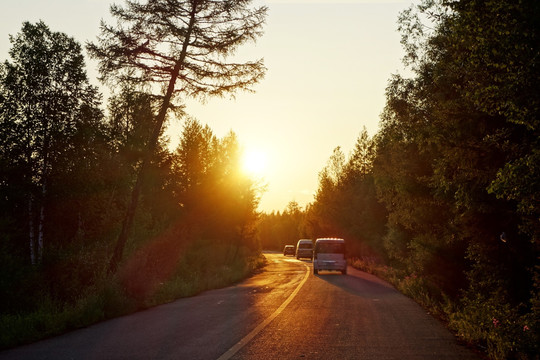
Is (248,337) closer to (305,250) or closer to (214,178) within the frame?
(214,178)

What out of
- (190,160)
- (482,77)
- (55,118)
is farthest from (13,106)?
(482,77)

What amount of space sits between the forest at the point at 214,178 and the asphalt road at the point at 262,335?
0.81 metres

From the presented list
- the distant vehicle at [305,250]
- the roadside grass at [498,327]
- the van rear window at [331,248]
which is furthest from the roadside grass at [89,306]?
the distant vehicle at [305,250]

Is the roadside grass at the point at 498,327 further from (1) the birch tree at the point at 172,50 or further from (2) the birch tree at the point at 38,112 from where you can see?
(2) the birch tree at the point at 38,112

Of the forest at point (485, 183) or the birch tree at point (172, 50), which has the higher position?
the birch tree at point (172, 50)

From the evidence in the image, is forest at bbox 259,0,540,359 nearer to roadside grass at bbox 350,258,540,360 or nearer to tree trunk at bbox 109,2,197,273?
roadside grass at bbox 350,258,540,360

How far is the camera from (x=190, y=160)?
3900 cm

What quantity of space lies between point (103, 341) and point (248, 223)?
104 ft

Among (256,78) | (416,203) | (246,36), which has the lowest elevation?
(416,203)

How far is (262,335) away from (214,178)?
29980 millimetres

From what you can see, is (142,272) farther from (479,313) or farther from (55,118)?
(55,118)

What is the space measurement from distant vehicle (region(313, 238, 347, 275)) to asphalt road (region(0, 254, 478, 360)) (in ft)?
58.6

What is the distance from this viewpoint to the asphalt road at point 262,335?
24.2 feet

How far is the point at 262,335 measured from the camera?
8.80m
